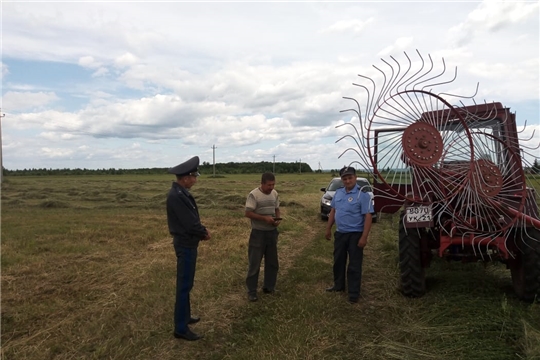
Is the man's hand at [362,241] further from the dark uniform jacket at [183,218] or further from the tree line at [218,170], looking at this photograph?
the tree line at [218,170]

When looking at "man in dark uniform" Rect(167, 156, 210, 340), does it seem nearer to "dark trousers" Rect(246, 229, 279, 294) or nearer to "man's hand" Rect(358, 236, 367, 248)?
"dark trousers" Rect(246, 229, 279, 294)

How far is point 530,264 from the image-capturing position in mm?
4387

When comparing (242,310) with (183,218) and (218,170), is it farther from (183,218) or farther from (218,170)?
(218,170)

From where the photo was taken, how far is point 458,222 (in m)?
4.16

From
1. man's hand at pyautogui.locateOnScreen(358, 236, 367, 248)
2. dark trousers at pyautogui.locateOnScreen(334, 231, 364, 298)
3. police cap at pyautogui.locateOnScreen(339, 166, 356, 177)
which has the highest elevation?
police cap at pyautogui.locateOnScreen(339, 166, 356, 177)

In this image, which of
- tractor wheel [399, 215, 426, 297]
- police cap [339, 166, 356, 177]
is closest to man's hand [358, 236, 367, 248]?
tractor wheel [399, 215, 426, 297]

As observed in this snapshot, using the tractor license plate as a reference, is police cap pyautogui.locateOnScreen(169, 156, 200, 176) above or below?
above

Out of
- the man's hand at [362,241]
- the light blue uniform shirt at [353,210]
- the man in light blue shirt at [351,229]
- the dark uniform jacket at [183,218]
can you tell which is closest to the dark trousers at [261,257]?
the man in light blue shirt at [351,229]

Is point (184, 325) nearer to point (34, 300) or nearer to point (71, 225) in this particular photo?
point (34, 300)

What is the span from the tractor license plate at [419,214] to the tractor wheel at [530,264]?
0.95 meters

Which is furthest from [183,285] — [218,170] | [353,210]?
[218,170]

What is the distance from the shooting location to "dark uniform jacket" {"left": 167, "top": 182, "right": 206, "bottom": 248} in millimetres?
4000

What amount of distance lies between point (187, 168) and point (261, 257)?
1.80 m

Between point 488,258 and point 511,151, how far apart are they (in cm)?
119
